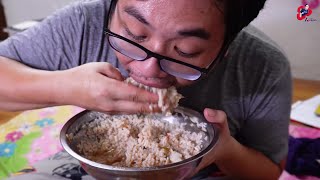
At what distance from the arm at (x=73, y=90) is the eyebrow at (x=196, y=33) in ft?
0.46

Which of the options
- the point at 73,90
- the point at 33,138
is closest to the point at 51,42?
the point at 73,90

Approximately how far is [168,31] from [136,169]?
277mm

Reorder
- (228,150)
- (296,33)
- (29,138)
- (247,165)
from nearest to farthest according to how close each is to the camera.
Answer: (228,150) < (247,165) < (296,33) < (29,138)

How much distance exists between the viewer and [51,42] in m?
1.04

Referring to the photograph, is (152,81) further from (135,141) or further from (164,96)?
(135,141)

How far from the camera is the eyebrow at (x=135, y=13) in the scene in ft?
2.34

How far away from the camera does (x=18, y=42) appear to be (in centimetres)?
103

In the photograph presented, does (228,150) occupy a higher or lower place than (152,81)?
lower

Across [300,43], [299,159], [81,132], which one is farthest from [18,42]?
[299,159]

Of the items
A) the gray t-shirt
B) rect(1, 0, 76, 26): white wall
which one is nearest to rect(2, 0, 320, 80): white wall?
the gray t-shirt

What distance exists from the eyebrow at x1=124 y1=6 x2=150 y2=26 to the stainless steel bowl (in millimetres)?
275

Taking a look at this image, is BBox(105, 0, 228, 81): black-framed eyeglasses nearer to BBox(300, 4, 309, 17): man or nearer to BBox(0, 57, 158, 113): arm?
BBox(0, 57, 158, 113): arm

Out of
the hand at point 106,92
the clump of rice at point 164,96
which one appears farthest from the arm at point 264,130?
the hand at point 106,92

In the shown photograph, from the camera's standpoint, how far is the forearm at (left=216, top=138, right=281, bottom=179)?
3.41 ft
